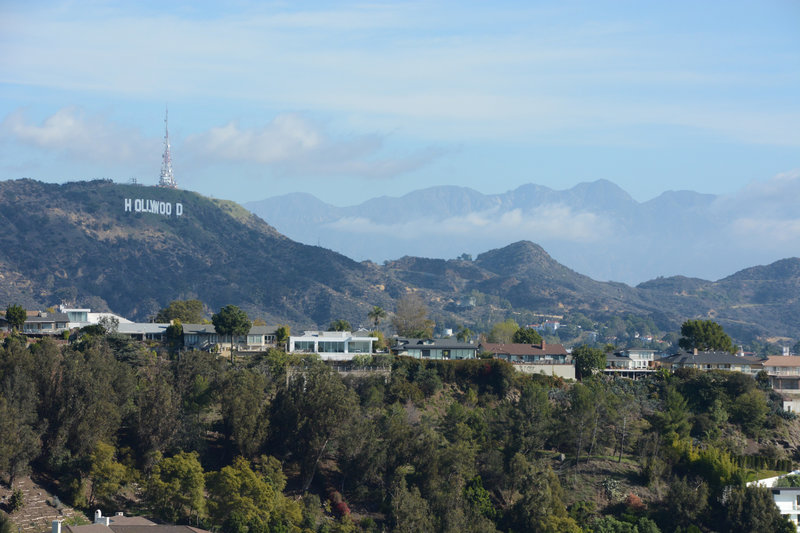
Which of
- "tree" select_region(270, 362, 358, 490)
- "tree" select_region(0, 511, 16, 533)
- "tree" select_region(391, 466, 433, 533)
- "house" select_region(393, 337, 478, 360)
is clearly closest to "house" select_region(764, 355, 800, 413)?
"house" select_region(393, 337, 478, 360)

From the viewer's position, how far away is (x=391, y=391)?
88.3m

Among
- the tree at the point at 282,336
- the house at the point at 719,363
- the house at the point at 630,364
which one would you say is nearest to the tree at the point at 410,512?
the tree at the point at 282,336

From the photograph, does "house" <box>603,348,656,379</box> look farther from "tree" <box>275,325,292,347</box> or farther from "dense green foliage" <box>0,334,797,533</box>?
"tree" <box>275,325,292,347</box>

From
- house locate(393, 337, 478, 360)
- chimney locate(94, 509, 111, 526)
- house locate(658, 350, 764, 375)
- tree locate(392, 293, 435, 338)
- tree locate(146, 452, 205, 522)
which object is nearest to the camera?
chimney locate(94, 509, 111, 526)

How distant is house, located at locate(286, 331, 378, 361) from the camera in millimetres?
100125

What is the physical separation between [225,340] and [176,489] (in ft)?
115

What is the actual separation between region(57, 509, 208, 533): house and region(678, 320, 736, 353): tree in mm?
71389

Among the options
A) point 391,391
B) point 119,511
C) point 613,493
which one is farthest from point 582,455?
point 119,511

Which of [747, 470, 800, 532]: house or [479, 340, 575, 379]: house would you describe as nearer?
[747, 470, 800, 532]: house

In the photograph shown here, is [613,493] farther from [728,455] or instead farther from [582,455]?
[728,455]

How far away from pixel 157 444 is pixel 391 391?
75.4 ft

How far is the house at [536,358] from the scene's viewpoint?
104m

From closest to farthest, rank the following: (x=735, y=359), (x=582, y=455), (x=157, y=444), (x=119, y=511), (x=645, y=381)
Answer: (x=119, y=511)
(x=157, y=444)
(x=582, y=455)
(x=645, y=381)
(x=735, y=359)

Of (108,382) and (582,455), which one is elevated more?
(108,382)
